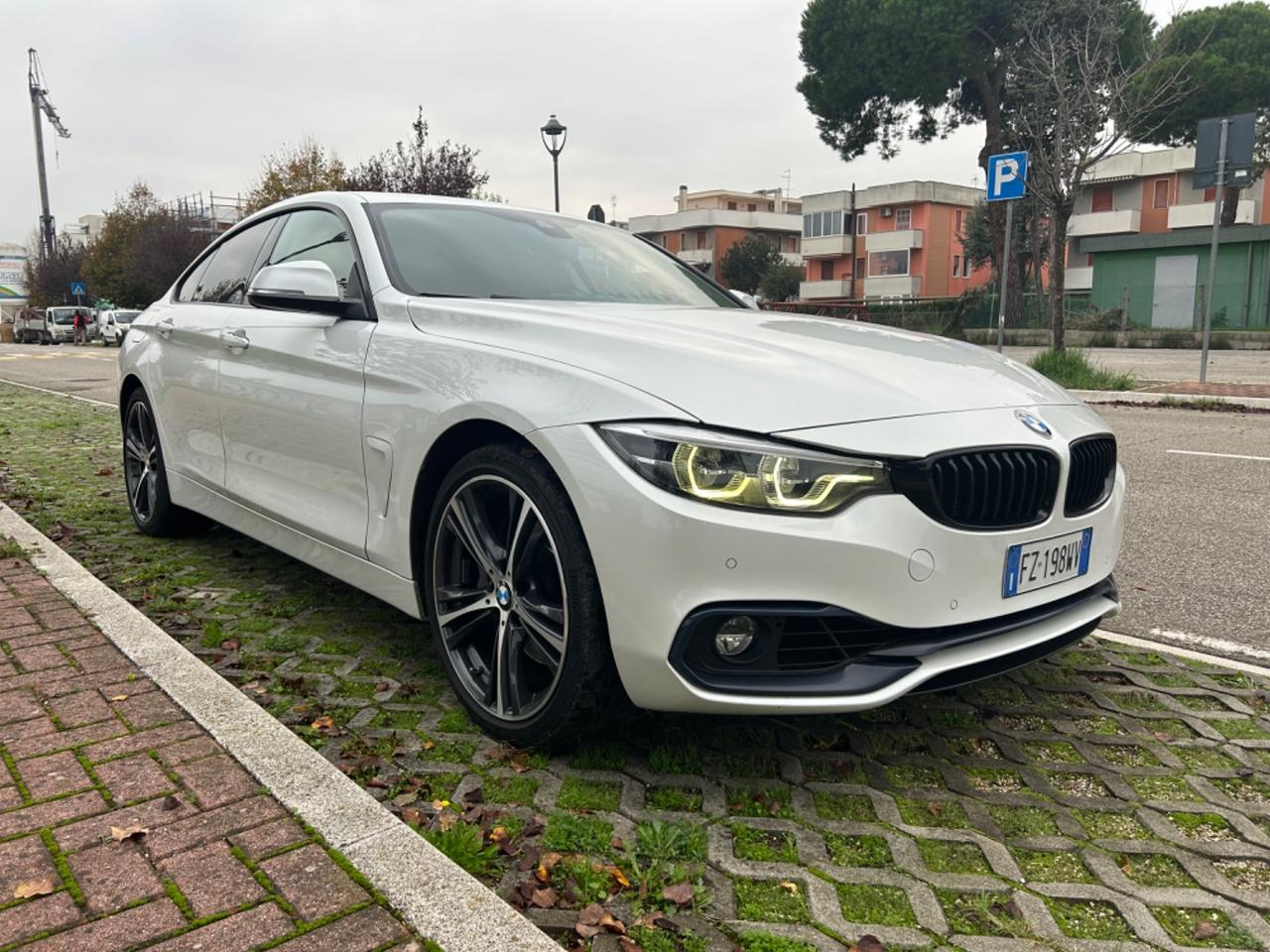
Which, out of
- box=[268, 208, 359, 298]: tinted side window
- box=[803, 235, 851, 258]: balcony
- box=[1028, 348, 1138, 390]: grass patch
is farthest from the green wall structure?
box=[803, 235, 851, 258]: balcony

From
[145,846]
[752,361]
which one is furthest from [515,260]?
[145,846]

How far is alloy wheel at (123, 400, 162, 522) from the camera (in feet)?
16.9

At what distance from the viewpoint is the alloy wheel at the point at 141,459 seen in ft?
16.9

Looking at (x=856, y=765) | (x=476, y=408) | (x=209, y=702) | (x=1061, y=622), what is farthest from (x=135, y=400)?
(x=1061, y=622)

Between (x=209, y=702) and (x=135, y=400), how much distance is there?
2.88 meters

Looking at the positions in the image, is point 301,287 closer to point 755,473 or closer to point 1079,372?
point 755,473

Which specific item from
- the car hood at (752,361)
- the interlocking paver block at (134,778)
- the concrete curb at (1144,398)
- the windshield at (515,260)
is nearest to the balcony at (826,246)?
the concrete curb at (1144,398)

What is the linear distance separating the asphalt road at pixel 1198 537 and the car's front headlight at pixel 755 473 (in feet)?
7.07

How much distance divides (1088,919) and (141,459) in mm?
4763

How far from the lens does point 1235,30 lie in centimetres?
3822

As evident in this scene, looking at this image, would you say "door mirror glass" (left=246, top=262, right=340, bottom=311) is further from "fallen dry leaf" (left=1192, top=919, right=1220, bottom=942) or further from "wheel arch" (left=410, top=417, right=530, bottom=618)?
"fallen dry leaf" (left=1192, top=919, right=1220, bottom=942)

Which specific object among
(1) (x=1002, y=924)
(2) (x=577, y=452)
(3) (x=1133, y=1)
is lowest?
(1) (x=1002, y=924)

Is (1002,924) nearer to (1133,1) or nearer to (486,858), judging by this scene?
(486,858)

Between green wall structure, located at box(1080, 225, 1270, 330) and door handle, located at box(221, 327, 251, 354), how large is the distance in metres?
29.9
